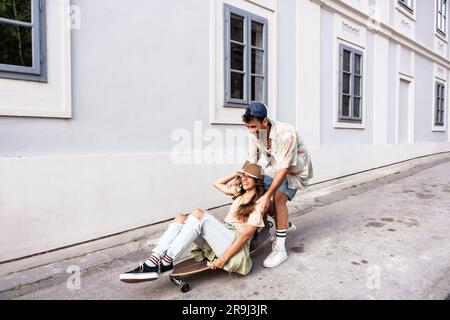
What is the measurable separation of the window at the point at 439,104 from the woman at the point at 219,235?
13.6 metres

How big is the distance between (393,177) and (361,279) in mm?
6441

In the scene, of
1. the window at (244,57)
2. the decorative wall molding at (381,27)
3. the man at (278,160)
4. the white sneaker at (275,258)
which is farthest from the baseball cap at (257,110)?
the decorative wall molding at (381,27)

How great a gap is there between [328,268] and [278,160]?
1163 mm

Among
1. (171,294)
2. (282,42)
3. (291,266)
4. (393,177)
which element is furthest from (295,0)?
(171,294)

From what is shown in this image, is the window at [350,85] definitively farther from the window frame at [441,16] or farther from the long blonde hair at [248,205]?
the window frame at [441,16]

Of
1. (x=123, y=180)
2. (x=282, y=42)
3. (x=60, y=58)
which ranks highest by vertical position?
(x=282, y=42)

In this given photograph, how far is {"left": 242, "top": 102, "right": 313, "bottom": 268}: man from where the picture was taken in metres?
3.18

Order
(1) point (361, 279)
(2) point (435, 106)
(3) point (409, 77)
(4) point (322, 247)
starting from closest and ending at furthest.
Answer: (1) point (361, 279) → (4) point (322, 247) → (3) point (409, 77) → (2) point (435, 106)

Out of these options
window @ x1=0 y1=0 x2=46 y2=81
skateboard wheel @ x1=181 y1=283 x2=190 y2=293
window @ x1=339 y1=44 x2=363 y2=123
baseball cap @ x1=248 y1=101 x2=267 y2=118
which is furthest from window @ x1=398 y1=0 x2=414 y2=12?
skateboard wheel @ x1=181 y1=283 x2=190 y2=293

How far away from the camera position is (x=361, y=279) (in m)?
3.01

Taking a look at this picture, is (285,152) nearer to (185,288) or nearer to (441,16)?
(185,288)

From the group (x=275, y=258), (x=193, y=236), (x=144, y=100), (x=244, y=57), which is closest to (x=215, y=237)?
(x=193, y=236)
